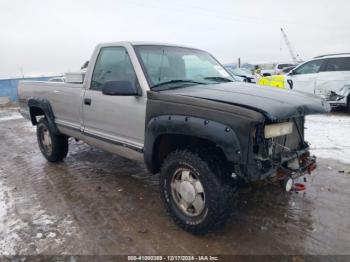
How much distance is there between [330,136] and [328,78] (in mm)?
4219

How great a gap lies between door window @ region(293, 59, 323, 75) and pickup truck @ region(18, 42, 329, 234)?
771 cm

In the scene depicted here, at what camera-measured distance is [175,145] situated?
3367 mm

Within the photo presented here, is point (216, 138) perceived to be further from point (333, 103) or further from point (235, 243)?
point (333, 103)

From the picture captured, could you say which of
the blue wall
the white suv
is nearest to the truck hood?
the white suv

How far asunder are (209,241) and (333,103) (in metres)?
8.75

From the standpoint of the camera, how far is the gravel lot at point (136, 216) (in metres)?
2.96

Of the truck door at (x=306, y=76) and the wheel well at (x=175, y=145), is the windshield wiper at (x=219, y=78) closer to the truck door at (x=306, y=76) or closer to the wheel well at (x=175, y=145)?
the wheel well at (x=175, y=145)

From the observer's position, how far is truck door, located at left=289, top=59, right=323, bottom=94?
1074cm

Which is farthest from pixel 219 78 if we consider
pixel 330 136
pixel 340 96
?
pixel 340 96

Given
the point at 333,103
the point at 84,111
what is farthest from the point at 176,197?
the point at 333,103

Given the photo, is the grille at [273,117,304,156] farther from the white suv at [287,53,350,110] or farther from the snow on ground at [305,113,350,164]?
the white suv at [287,53,350,110]

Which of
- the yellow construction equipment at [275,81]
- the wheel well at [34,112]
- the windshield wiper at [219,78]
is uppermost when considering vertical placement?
the windshield wiper at [219,78]

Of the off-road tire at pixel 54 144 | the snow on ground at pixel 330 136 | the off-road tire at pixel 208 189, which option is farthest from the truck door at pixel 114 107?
the snow on ground at pixel 330 136

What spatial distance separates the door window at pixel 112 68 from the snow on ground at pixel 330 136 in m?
3.83
